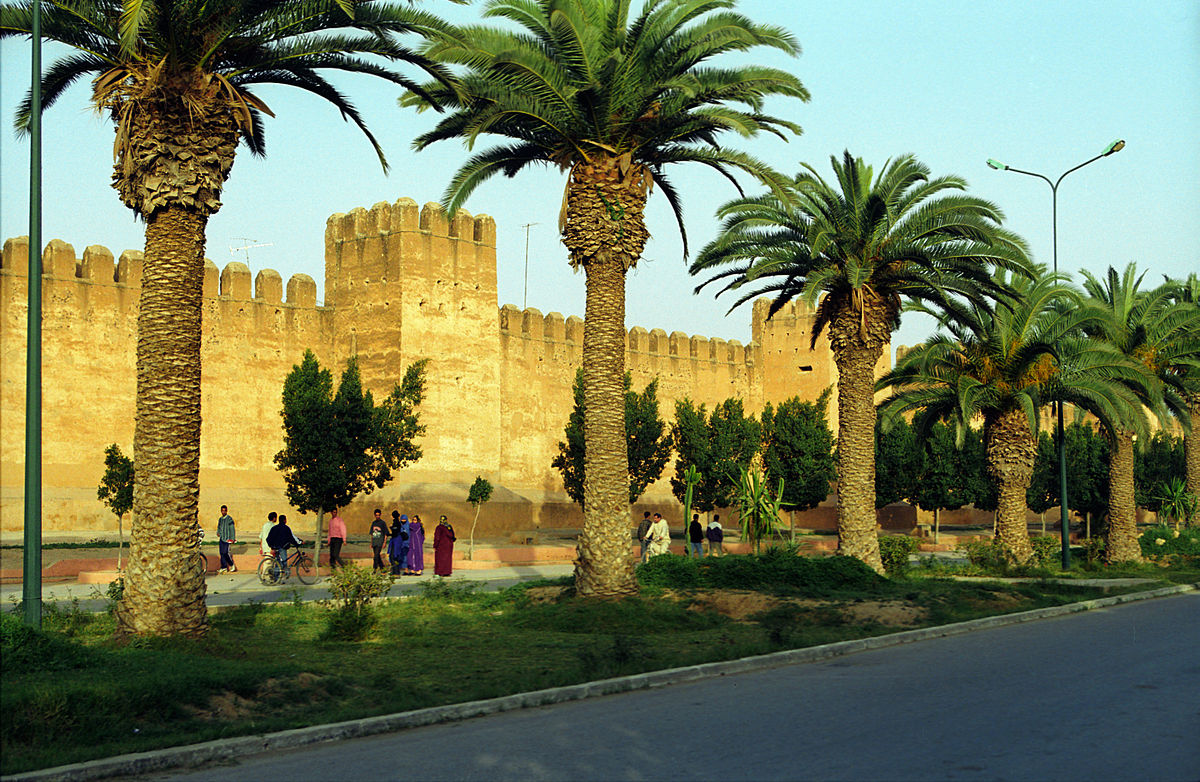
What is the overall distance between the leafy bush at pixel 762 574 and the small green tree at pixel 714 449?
1889cm

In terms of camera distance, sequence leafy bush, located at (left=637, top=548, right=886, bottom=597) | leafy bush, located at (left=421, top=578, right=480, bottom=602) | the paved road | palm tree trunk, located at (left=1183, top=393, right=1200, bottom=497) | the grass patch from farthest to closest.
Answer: palm tree trunk, located at (left=1183, top=393, right=1200, bottom=497)
leafy bush, located at (left=637, top=548, right=886, bottom=597)
leafy bush, located at (left=421, top=578, right=480, bottom=602)
the grass patch
the paved road

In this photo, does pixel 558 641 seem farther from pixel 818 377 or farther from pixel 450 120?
pixel 818 377

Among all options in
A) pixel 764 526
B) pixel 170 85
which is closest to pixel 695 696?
pixel 170 85

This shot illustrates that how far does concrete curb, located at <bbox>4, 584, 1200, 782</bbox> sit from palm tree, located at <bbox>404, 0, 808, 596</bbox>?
415cm

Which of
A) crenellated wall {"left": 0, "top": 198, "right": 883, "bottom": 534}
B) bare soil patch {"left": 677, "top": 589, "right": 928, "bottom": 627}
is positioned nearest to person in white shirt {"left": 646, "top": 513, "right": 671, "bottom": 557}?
bare soil patch {"left": 677, "top": 589, "right": 928, "bottom": 627}

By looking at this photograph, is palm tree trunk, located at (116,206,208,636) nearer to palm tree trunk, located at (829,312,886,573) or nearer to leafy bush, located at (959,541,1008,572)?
palm tree trunk, located at (829,312,886,573)

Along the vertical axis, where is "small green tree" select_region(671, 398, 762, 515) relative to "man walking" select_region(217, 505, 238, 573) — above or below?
above

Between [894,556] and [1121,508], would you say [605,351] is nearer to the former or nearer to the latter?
[894,556]

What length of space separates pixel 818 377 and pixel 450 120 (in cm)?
3785

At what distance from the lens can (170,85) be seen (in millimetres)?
11992

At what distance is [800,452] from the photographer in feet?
133

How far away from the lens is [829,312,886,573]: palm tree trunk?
21.2 m

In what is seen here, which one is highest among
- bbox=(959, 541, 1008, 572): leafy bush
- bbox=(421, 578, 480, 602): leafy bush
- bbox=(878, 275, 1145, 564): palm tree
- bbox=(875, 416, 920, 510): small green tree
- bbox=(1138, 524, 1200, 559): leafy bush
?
bbox=(878, 275, 1145, 564): palm tree

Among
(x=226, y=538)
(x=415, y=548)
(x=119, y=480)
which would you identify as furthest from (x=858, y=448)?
(x=119, y=480)
